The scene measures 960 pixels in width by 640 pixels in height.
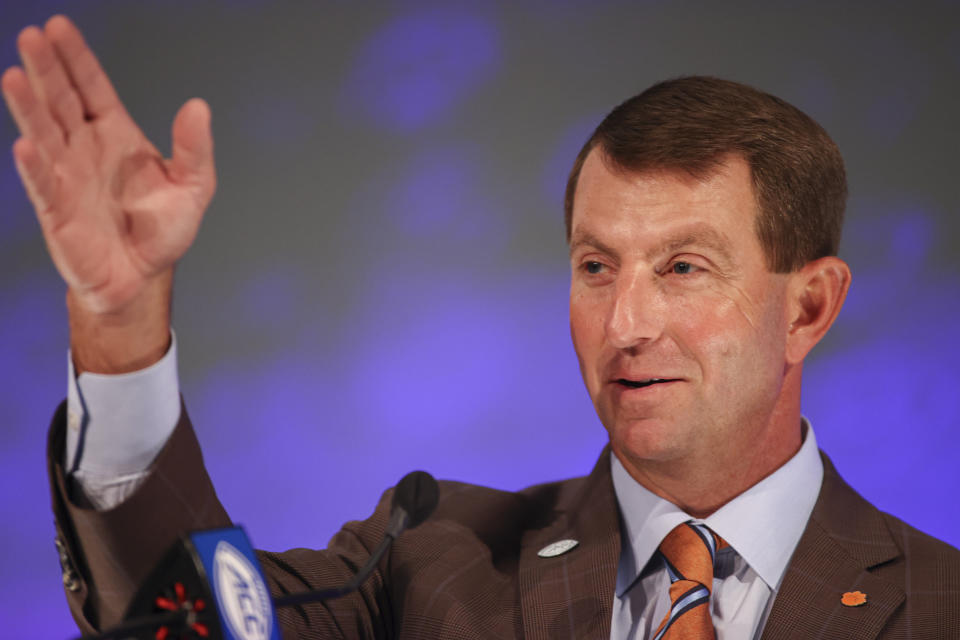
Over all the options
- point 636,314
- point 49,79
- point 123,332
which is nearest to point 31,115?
point 49,79

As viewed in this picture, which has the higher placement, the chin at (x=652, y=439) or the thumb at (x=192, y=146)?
the thumb at (x=192, y=146)

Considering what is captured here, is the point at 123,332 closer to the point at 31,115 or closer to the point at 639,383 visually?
the point at 31,115

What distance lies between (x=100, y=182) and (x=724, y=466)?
46.0 inches

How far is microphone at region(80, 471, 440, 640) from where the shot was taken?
1191mm

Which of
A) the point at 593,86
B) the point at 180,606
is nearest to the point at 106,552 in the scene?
the point at 180,606

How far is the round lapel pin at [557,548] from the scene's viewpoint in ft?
6.53

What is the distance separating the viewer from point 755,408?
6.20 ft

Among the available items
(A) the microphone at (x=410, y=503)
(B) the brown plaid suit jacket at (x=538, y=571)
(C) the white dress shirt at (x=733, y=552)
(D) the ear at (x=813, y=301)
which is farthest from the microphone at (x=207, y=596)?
(D) the ear at (x=813, y=301)

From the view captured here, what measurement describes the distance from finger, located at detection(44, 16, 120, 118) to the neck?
1.06 m

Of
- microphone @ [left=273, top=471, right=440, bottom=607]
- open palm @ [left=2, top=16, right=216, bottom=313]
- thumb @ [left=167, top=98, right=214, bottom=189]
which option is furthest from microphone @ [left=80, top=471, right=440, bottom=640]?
thumb @ [left=167, top=98, right=214, bottom=189]

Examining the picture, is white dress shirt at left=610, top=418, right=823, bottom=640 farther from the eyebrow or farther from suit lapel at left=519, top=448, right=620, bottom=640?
the eyebrow

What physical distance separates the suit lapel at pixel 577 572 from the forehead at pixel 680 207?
1.72ft

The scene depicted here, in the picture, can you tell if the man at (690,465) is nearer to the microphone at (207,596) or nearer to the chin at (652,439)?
the chin at (652,439)

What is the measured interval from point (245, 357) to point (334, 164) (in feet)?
1.79
